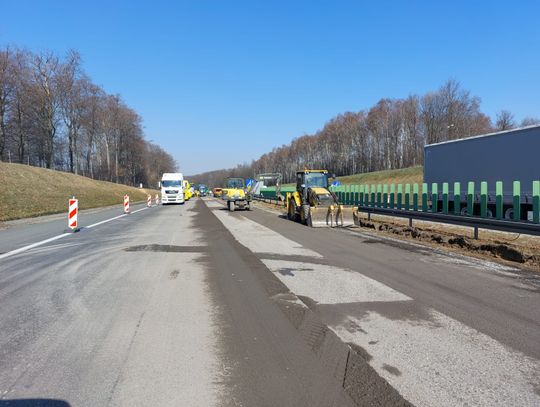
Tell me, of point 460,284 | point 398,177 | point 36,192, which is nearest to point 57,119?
point 36,192

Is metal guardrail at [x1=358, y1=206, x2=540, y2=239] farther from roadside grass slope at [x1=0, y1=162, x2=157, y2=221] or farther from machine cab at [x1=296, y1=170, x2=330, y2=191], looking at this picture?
roadside grass slope at [x1=0, y1=162, x2=157, y2=221]

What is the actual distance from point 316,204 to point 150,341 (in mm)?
15873

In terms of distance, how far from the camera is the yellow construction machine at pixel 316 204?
1930 centimetres

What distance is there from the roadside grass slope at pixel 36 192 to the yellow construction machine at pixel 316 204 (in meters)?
15.0

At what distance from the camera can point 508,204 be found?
58.7 feet

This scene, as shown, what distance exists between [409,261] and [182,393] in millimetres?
7562

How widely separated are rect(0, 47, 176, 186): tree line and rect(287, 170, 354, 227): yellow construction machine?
49999 millimetres

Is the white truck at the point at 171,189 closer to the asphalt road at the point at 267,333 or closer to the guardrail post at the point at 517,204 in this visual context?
the asphalt road at the point at 267,333

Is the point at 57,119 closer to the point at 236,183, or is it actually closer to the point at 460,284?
the point at 236,183

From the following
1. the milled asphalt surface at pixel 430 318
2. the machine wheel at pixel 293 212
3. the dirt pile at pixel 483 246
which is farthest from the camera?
the machine wheel at pixel 293 212

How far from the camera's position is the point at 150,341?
483cm

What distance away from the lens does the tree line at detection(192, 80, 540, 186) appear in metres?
81.2

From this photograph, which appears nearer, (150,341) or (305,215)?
(150,341)

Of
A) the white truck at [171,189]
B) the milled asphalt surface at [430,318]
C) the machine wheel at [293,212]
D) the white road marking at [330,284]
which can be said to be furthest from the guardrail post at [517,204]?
the white truck at [171,189]
